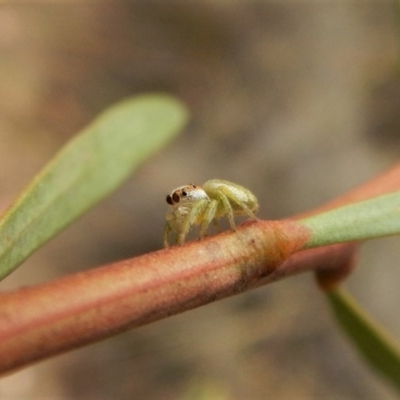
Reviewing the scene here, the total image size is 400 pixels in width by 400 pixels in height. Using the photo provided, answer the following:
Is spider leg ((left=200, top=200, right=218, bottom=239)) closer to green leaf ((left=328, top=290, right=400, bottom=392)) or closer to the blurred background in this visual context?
green leaf ((left=328, top=290, right=400, bottom=392))

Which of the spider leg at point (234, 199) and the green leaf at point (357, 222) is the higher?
the spider leg at point (234, 199)

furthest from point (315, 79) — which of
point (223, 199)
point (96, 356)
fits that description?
point (223, 199)

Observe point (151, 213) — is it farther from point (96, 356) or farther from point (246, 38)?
point (246, 38)

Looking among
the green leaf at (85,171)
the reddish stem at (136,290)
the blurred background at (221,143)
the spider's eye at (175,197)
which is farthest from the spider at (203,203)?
the blurred background at (221,143)

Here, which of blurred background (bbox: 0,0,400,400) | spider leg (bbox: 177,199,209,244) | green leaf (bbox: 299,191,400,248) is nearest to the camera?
green leaf (bbox: 299,191,400,248)

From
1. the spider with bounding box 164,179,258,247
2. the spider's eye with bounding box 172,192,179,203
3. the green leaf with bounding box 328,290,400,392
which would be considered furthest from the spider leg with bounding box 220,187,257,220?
the green leaf with bounding box 328,290,400,392

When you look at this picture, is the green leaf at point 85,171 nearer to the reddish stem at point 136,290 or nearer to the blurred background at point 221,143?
the reddish stem at point 136,290

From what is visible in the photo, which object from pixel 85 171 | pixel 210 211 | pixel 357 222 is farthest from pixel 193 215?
pixel 357 222
